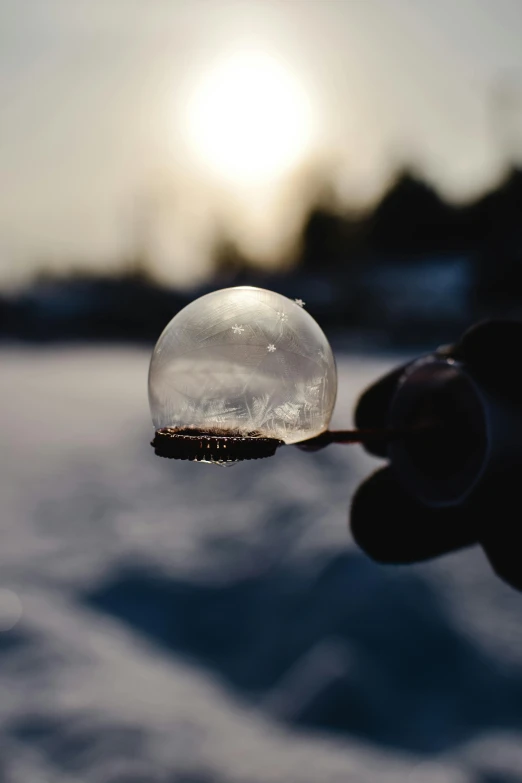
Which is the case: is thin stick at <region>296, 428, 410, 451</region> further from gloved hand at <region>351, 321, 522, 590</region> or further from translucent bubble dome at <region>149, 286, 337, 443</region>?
gloved hand at <region>351, 321, 522, 590</region>

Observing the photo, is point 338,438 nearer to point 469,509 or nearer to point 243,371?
point 243,371

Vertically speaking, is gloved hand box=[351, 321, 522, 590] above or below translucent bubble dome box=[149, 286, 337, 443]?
below

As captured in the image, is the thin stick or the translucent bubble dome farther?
the thin stick

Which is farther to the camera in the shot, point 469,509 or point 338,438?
point 469,509

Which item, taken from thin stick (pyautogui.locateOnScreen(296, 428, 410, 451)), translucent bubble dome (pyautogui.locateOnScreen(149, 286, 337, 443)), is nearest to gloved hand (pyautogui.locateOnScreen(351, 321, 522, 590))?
thin stick (pyautogui.locateOnScreen(296, 428, 410, 451))

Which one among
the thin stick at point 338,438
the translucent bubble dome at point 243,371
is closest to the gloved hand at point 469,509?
the thin stick at point 338,438

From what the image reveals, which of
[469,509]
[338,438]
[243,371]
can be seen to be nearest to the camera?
[243,371]

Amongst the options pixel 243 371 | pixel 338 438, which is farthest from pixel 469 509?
pixel 243 371
